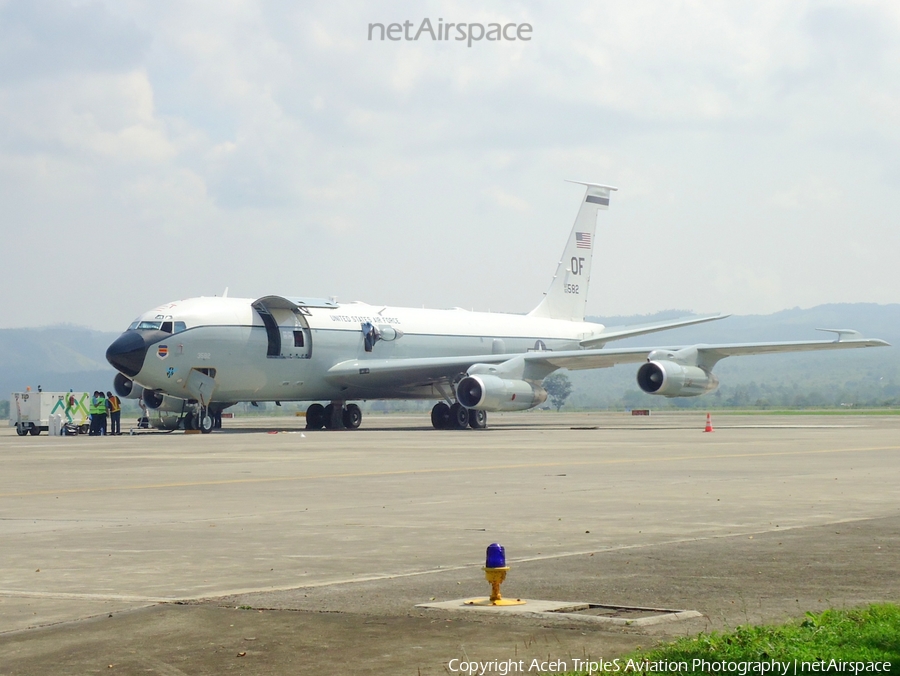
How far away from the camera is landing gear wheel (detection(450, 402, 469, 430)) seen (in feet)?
136

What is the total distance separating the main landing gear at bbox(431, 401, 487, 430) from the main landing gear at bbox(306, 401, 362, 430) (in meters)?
3.65

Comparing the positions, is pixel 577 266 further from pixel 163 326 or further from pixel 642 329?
pixel 163 326

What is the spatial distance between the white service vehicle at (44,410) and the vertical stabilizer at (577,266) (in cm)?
1995

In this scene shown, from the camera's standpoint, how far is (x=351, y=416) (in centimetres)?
4466

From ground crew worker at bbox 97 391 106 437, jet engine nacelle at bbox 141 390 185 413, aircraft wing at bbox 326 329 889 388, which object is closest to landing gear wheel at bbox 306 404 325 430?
aircraft wing at bbox 326 329 889 388

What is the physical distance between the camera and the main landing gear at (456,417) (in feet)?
136

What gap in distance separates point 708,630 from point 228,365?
3230 cm

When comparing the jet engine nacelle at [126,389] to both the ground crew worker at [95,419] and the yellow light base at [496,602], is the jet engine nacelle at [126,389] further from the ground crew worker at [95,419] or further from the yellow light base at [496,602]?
the yellow light base at [496,602]

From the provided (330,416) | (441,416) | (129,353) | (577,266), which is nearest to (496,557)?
Result: (129,353)

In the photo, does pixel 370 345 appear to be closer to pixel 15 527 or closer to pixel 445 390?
pixel 445 390

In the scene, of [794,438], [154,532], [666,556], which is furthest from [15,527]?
[794,438]

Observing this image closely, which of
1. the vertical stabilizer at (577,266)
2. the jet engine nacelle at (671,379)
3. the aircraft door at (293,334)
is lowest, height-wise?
the jet engine nacelle at (671,379)

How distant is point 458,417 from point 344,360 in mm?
4235

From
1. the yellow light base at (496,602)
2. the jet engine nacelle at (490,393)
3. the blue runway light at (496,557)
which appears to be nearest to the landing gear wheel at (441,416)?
the jet engine nacelle at (490,393)
